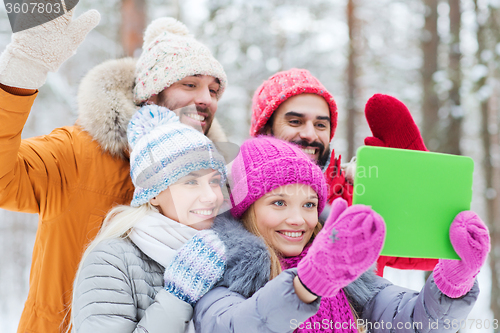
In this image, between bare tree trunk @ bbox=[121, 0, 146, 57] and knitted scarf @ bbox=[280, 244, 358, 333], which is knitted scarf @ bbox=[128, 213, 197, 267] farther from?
bare tree trunk @ bbox=[121, 0, 146, 57]

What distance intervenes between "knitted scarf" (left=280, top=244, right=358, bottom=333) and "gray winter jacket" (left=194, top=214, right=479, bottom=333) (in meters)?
0.11

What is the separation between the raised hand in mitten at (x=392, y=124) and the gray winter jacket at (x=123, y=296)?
62.1 inches

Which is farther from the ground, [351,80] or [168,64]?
[351,80]

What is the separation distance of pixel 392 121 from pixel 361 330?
1.25 m

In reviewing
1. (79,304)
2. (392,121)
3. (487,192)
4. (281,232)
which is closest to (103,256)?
(79,304)

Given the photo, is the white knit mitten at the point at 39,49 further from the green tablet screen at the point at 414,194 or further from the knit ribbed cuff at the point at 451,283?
the knit ribbed cuff at the point at 451,283

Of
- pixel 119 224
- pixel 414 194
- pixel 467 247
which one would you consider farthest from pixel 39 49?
pixel 467 247

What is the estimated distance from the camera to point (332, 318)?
1616 mm

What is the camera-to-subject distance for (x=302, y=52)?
955 cm

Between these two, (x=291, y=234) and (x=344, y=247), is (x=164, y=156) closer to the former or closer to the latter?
(x=291, y=234)

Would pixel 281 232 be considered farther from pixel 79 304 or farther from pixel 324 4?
pixel 324 4

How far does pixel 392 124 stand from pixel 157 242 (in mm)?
1580

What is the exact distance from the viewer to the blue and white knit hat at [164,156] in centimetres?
179

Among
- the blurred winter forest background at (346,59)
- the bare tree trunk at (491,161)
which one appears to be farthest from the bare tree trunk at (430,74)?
the bare tree trunk at (491,161)
